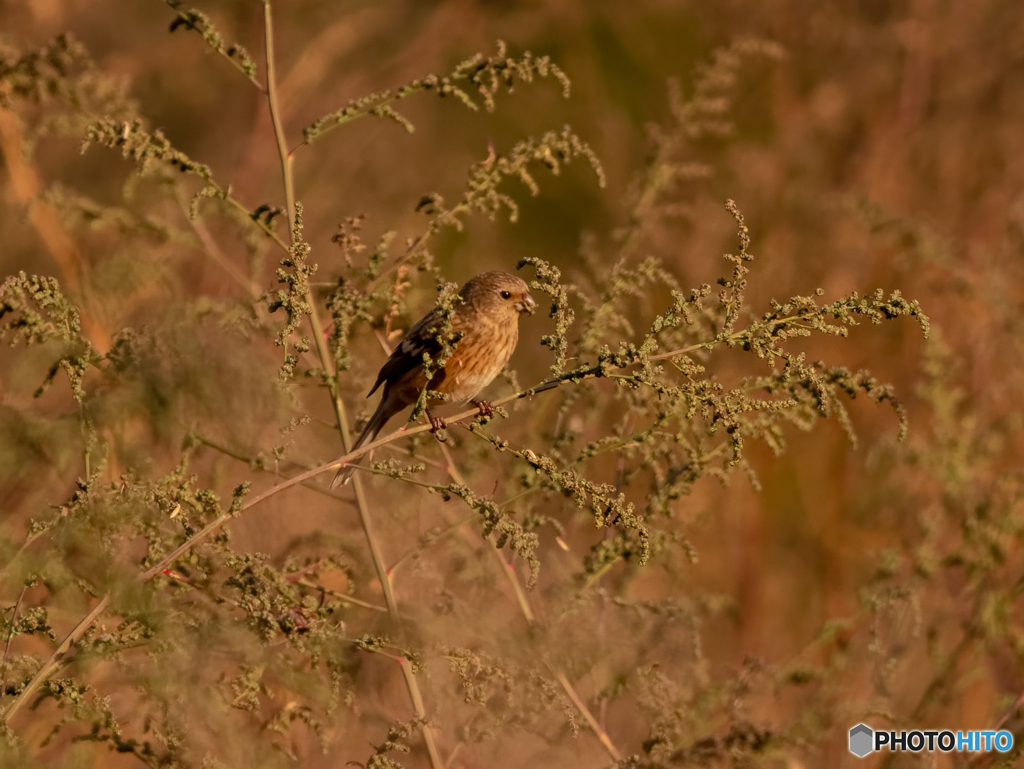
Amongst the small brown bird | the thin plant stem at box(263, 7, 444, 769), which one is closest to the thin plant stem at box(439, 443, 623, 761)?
the thin plant stem at box(263, 7, 444, 769)

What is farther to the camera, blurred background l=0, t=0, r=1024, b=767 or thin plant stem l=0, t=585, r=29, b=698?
blurred background l=0, t=0, r=1024, b=767

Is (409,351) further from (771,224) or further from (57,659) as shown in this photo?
(771,224)

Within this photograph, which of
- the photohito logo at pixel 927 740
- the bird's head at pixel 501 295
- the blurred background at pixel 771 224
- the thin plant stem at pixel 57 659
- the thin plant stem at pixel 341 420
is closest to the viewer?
the thin plant stem at pixel 57 659

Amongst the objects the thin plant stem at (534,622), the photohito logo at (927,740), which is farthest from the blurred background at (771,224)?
the thin plant stem at (534,622)

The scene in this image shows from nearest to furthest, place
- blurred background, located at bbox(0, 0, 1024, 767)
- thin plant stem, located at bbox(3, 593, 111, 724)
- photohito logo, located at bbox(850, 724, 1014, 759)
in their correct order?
thin plant stem, located at bbox(3, 593, 111, 724), photohito logo, located at bbox(850, 724, 1014, 759), blurred background, located at bbox(0, 0, 1024, 767)

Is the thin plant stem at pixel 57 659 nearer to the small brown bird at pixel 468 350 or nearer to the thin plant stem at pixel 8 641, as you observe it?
the thin plant stem at pixel 8 641

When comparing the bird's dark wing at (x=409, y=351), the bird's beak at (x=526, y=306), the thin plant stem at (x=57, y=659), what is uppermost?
the bird's beak at (x=526, y=306)

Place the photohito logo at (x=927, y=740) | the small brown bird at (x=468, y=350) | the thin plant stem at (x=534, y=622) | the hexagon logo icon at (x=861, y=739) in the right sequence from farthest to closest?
the hexagon logo icon at (x=861, y=739) < the small brown bird at (x=468, y=350) < the photohito logo at (x=927, y=740) < the thin plant stem at (x=534, y=622)

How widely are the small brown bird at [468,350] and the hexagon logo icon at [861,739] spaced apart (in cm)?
176

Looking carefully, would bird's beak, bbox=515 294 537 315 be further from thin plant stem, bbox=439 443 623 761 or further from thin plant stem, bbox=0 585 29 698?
thin plant stem, bbox=0 585 29 698

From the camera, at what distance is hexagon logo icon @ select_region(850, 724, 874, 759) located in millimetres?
3660

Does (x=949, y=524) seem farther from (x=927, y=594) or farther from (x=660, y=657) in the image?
(x=660, y=657)

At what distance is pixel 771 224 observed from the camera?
18.6 ft

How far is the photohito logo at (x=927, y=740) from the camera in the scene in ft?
10.5
